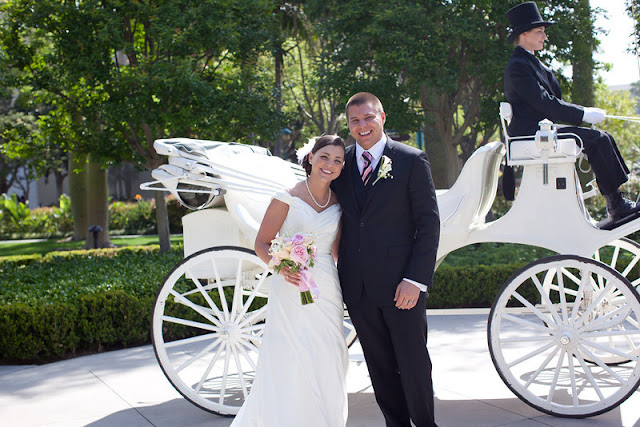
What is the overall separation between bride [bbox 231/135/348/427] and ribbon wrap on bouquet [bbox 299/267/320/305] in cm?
14

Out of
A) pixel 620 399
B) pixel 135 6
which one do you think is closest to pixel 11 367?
pixel 620 399

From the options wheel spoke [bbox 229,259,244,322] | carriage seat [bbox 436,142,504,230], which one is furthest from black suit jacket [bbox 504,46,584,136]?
wheel spoke [bbox 229,259,244,322]

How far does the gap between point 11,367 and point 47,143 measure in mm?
6614

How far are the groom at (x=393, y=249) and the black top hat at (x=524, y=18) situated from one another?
1.56 meters

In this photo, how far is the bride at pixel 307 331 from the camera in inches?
127

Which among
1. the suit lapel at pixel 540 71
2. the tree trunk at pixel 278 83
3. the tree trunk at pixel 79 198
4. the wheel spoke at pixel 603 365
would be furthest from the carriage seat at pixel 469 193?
the tree trunk at pixel 79 198

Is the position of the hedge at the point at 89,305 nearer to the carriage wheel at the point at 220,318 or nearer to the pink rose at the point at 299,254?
the carriage wheel at the point at 220,318

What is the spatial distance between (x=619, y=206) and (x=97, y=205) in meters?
12.3

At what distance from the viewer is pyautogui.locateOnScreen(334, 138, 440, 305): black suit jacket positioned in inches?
123

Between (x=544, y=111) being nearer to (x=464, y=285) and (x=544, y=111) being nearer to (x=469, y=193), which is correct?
(x=469, y=193)

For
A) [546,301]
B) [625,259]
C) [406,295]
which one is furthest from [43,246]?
[406,295]

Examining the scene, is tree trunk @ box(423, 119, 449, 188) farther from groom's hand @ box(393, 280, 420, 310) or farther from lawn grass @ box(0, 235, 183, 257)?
groom's hand @ box(393, 280, 420, 310)

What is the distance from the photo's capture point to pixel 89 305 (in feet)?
19.2

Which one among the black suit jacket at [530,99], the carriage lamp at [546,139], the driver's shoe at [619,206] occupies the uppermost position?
the black suit jacket at [530,99]
